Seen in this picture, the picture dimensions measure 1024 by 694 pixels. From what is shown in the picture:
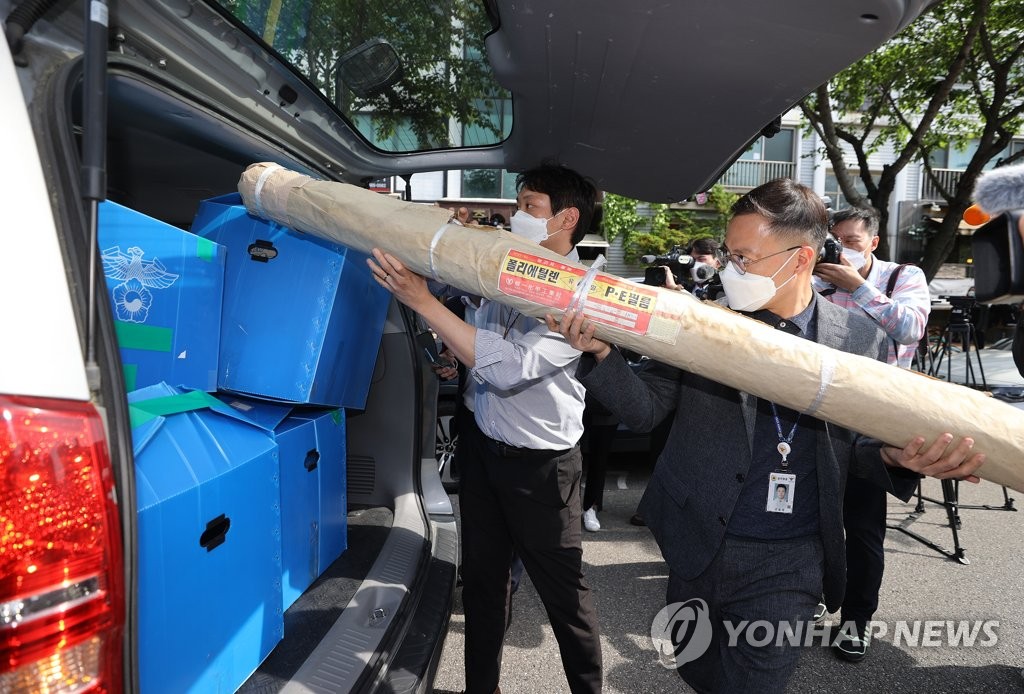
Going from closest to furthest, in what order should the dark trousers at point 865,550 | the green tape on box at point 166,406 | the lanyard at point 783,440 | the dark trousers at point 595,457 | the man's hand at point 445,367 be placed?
the green tape on box at point 166,406 → the lanyard at point 783,440 → the dark trousers at point 865,550 → the man's hand at point 445,367 → the dark trousers at point 595,457

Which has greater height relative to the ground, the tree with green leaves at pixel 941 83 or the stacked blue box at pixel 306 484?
the tree with green leaves at pixel 941 83

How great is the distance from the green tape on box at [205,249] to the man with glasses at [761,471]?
3.64 feet

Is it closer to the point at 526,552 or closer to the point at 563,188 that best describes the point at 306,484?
the point at 526,552

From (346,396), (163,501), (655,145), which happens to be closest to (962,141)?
(655,145)

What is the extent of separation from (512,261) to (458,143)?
121 centimetres

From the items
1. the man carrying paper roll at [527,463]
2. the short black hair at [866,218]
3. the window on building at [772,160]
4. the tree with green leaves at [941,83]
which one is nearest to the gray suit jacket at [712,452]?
the man carrying paper roll at [527,463]

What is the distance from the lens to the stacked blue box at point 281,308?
197 centimetres

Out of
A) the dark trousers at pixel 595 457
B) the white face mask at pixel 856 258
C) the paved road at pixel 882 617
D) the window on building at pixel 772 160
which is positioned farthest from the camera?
the window on building at pixel 772 160

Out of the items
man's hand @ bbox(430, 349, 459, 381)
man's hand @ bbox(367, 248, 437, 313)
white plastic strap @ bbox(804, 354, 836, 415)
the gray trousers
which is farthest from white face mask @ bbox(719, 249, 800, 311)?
man's hand @ bbox(430, 349, 459, 381)

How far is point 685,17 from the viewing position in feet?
4.33

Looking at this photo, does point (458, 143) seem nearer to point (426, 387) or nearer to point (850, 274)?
point (426, 387)

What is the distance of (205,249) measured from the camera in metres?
1.88

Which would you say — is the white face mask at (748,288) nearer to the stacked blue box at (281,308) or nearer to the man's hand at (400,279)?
the man's hand at (400,279)

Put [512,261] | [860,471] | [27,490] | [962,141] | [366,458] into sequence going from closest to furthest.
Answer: [27,490]
[512,261]
[860,471]
[366,458]
[962,141]
